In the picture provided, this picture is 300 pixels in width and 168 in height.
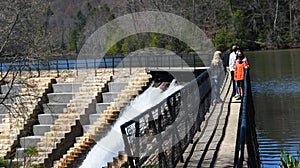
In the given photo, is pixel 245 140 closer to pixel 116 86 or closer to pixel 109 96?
pixel 109 96

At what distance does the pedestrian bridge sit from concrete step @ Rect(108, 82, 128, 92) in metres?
0.06


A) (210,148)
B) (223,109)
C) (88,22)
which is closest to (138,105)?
(223,109)

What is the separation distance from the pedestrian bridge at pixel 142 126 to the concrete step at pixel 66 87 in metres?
0.12

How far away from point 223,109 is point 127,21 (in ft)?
206

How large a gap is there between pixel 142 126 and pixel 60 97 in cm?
2259

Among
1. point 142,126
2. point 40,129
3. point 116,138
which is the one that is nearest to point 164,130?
point 142,126

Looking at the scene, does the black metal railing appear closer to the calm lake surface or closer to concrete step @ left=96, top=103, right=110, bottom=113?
the calm lake surface

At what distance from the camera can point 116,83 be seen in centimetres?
2836

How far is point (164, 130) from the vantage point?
295 inches

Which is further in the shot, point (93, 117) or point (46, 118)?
point (46, 118)

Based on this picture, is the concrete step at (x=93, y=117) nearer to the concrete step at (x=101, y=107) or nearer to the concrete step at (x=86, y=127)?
the concrete step at (x=86, y=127)

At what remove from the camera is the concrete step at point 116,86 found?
2801 cm

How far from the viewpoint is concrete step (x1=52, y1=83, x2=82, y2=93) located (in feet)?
95.2

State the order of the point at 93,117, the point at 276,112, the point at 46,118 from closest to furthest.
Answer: the point at 276,112, the point at 93,117, the point at 46,118
